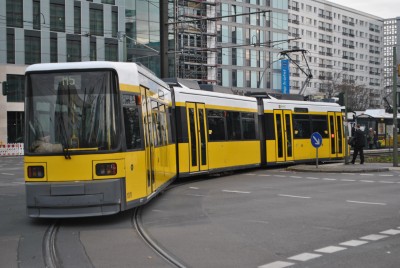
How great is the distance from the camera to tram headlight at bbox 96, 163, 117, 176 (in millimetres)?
9766

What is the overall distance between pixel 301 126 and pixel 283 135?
1.56m

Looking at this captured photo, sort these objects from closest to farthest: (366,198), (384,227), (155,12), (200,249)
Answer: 1. (200,249)
2. (384,227)
3. (366,198)
4. (155,12)

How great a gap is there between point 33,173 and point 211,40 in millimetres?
78020

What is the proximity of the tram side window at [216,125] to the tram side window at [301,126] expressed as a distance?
5.71 m

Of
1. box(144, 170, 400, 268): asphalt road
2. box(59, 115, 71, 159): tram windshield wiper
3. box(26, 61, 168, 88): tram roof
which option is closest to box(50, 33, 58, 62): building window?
box(144, 170, 400, 268): asphalt road

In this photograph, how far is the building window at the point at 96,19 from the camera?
5347 centimetres

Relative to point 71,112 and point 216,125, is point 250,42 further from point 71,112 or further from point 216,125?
point 71,112

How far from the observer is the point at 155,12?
58.2 m

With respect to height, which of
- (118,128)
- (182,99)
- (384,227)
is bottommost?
(384,227)

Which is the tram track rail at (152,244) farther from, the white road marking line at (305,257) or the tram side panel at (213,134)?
the tram side panel at (213,134)

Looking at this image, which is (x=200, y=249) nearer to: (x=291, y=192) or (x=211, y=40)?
(x=291, y=192)

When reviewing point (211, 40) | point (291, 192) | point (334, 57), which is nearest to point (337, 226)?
point (291, 192)

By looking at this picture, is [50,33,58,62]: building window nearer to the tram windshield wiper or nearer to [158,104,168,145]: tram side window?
[158,104,168,145]: tram side window

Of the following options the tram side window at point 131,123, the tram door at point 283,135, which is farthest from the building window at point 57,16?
the tram side window at point 131,123
